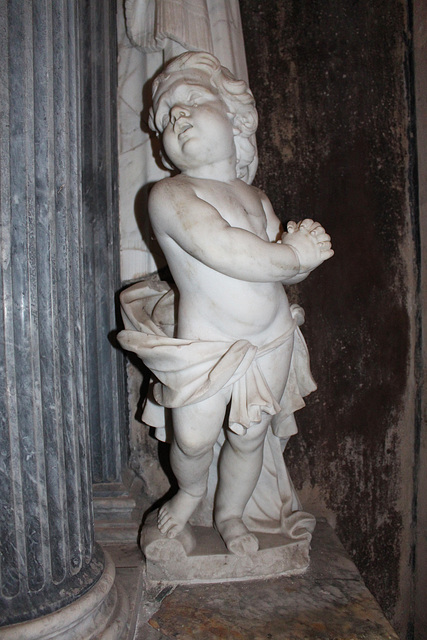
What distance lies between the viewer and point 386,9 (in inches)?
104

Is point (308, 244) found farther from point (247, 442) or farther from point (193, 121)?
point (247, 442)

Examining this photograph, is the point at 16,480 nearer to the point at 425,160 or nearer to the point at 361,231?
the point at 361,231

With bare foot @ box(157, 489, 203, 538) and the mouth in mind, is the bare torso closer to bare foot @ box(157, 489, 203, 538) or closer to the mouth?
the mouth

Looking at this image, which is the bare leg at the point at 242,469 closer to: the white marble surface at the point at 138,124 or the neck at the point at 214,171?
the neck at the point at 214,171

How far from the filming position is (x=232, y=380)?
5.66ft

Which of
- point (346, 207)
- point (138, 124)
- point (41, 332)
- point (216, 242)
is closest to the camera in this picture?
point (41, 332)

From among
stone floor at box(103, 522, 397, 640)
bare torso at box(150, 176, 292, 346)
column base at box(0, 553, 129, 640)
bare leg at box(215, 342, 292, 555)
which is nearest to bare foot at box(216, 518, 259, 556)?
bare leg at box(215, 342, 292, 555)

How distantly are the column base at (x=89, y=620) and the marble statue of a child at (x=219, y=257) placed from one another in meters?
0.30

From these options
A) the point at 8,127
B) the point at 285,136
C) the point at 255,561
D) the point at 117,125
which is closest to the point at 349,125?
the point at 285,136

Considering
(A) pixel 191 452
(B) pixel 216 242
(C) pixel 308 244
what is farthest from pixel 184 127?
(A) pixel 191 452

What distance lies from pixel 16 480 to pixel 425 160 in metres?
2.25

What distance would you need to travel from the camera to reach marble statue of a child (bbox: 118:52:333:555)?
1.64m

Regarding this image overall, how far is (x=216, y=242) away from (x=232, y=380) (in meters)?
0.44

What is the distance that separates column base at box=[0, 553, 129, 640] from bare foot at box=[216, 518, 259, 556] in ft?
1.30
